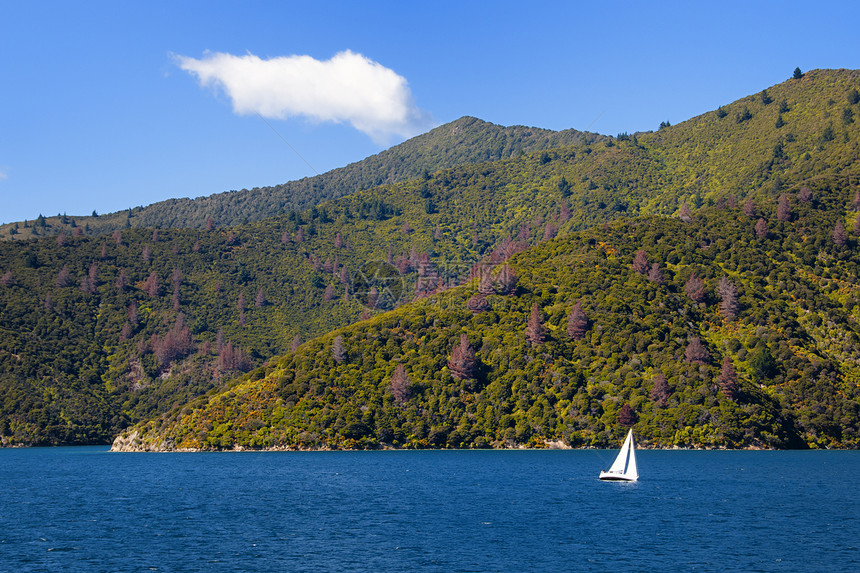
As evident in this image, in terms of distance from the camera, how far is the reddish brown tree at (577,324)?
135 m

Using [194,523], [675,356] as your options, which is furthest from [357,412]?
[194,523]

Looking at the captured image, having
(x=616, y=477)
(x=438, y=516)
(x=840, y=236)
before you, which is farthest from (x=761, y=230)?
(x=438, y=516)

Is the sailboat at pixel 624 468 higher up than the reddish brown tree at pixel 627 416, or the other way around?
the reddish brown tree at pixel 627 416

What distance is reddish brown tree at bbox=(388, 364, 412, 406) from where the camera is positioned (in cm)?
12606

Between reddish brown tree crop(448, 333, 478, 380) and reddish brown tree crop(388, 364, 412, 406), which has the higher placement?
reddish brown tree crop(448, 333, 478, 380)

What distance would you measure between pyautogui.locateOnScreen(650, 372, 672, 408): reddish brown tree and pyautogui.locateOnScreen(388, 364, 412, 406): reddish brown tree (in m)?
39.8

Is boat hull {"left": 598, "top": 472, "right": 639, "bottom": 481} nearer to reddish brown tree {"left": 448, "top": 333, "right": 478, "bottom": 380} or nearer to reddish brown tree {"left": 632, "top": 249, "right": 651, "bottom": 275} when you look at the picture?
reddish brown tree {"left": 448, "top": 333, "right": 478, "bottom": 380}

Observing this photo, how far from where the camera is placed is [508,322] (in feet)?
464

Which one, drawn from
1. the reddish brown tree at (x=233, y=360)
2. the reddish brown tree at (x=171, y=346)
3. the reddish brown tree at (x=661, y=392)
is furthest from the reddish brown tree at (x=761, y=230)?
the reddish brown tree at (x=171, y=346)

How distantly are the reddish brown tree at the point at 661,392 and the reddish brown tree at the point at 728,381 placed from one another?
7844mm

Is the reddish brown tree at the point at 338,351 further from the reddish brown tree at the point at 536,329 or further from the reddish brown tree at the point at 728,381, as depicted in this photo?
the reddish brown tree at the point at 728,381

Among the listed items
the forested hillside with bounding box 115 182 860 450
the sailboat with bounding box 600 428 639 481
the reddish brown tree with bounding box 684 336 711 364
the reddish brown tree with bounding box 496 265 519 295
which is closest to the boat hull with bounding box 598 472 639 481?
the sailboat with bounding box 600 428 639 481

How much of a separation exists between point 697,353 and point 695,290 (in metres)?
23.3

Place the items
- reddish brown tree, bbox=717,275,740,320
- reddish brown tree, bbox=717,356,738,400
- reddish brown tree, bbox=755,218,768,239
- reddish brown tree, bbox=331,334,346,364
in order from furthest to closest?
reddish brown tree, bbox=755,218,768,239 → reddish brown tree, bbox=331,334,346,364 → reddish brown tree, bbox=717,275,740,320 → reddish brown tree, bbox=717,356,738,400
